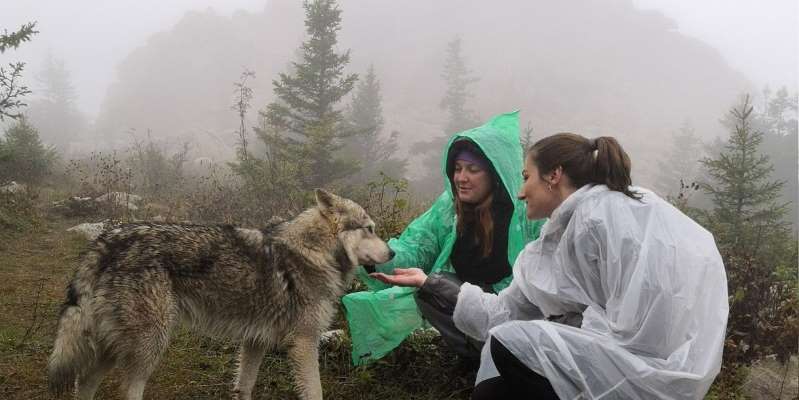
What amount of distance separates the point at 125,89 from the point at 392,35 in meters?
46.3

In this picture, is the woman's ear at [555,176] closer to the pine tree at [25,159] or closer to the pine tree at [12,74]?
the pine tree at [12,74]

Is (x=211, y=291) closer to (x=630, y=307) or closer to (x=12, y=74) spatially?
(x=630, y=307)

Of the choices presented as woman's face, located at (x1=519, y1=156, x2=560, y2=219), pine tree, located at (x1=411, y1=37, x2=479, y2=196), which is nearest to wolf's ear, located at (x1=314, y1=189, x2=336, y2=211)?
woman's face, located at (x1=519, y1=156, x2=560, y2=219)

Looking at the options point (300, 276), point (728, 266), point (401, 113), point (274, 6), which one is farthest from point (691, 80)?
point (300, 276)

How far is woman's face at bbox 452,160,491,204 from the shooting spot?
3.85 metres

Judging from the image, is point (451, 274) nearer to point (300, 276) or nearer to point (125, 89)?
point (300, 276)

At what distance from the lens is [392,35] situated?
295 ft

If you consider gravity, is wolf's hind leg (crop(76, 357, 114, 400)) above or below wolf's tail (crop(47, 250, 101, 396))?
below

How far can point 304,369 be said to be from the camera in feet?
11.1

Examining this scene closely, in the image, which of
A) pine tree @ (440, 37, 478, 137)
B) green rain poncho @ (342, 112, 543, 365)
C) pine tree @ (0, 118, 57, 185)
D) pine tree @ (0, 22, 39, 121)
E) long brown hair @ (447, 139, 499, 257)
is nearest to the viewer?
green rain poncho @ (342, 112, 543, 365)

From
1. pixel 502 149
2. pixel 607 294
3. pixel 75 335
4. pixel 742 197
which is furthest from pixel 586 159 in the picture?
pixel 742 197

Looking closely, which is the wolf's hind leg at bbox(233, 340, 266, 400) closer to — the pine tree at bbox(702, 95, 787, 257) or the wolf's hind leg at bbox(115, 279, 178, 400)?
the wolf's hind leg at bbox(115, 279, 178, 400)

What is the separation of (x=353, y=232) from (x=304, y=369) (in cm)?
105

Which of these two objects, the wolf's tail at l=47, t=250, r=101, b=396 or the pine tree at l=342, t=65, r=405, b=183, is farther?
the pine tree at l=342, t=65, r=405, b=183
